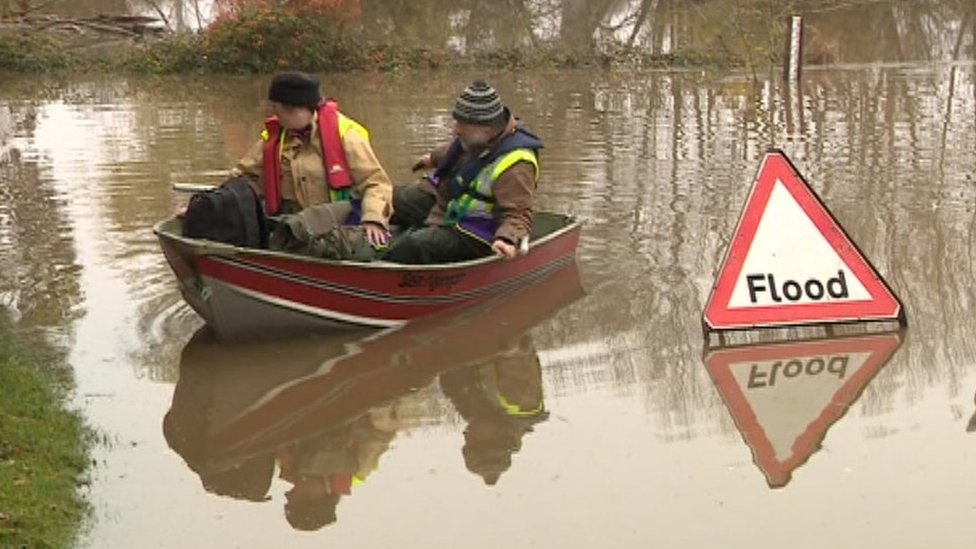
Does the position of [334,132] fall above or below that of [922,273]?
above

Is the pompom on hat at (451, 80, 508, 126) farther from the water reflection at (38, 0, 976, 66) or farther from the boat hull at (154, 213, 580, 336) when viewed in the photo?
the water reflection at (38, 0, 976, 66)

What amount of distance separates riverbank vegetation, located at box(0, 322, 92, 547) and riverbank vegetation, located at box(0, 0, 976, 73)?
20.3 m

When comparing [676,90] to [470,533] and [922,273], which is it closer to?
[922,273]

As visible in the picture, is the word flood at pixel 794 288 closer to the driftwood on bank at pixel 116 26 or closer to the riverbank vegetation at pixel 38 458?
the riverbank vegetation at pixel 38 458

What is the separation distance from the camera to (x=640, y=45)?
32.5 m

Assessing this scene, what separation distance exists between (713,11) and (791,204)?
28.8 meters

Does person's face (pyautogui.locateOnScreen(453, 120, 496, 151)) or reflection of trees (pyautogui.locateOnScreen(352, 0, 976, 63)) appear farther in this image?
reflection of trees (pyautogui.locateOnScreen(352, 0, 976, 63))

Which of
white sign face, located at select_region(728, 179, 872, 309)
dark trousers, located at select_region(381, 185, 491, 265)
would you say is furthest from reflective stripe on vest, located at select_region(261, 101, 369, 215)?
white sign face, located at select_region(728, 179, 872, 309)

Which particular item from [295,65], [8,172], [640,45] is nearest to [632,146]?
[8,172]

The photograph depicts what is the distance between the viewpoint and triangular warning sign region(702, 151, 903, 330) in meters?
7.57

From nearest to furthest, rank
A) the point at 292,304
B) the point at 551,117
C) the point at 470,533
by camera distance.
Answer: the point at 470,533 < the point at 292,304 < the point at 551,117

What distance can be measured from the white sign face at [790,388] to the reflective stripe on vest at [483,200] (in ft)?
5.47

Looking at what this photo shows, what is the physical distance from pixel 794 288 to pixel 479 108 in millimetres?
2013

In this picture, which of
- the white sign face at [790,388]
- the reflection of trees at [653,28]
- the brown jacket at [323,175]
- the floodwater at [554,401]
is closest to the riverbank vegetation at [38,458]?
the floodwater at [554,401]
